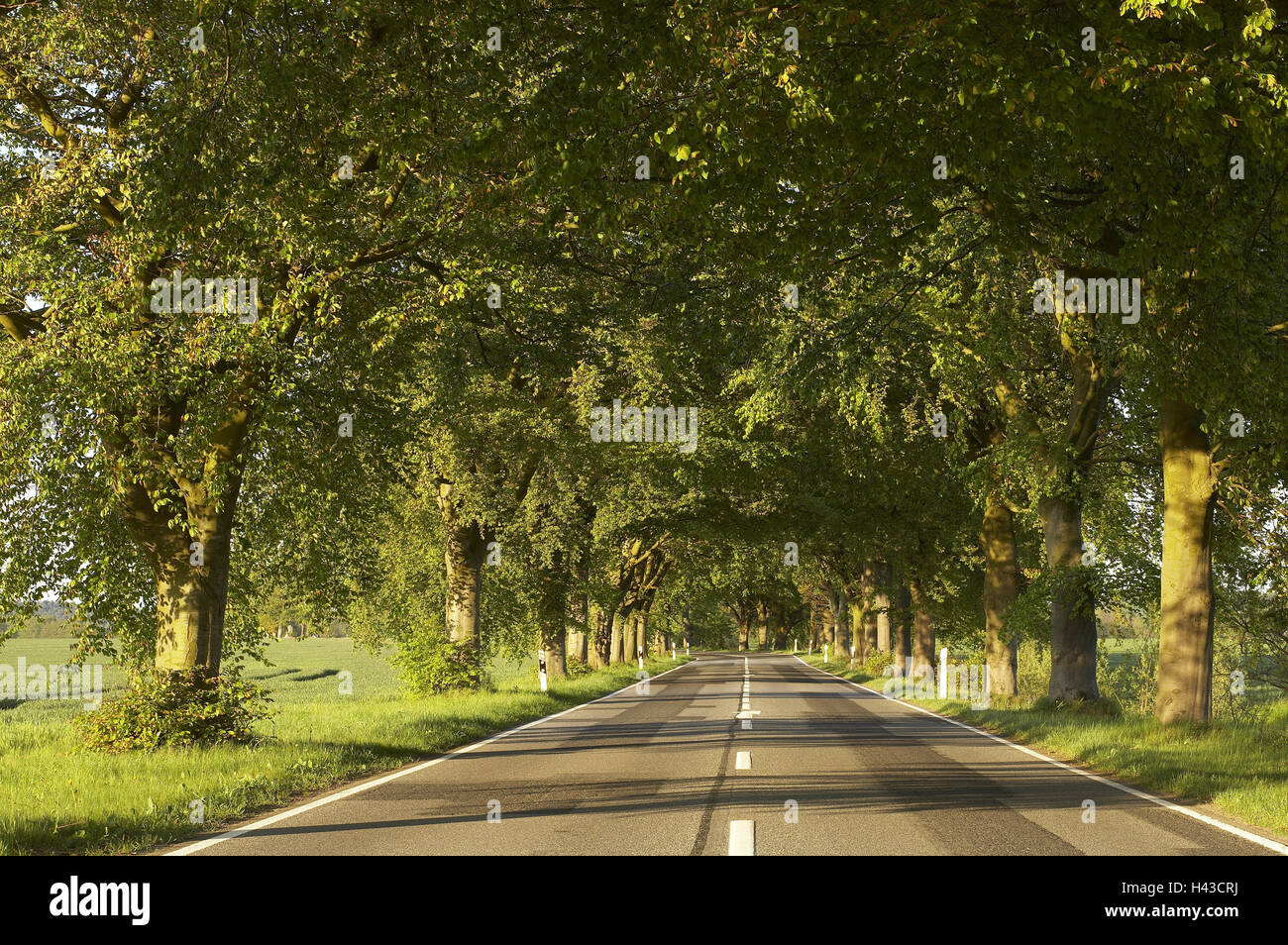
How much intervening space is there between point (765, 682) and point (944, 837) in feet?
93.8

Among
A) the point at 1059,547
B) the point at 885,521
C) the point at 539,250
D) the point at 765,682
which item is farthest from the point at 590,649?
the point at 539,250

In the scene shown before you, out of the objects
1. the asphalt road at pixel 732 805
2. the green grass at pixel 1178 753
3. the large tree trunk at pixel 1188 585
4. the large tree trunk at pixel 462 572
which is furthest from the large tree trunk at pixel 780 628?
the asphalt road at pixel 732 805

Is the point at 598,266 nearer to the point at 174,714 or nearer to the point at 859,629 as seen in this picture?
the point at 174,714

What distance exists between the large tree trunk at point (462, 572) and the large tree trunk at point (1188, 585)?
1480 cm

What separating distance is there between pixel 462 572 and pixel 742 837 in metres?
18.7

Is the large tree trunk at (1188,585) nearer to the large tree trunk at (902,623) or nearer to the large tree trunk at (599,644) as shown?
the large tree trunk at (902,623)

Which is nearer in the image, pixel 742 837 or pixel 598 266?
pixel 742 837

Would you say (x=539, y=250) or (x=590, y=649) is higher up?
(x=539, y=250)

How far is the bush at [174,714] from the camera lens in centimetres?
1308

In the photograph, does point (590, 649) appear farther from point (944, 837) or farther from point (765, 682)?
point (944, 837)

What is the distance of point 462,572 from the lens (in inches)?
1017

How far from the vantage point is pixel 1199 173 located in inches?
423

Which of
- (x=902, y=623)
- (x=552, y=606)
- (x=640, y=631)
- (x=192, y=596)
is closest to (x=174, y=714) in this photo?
(x=192, y=596)

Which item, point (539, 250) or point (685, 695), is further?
point (685, 695)
